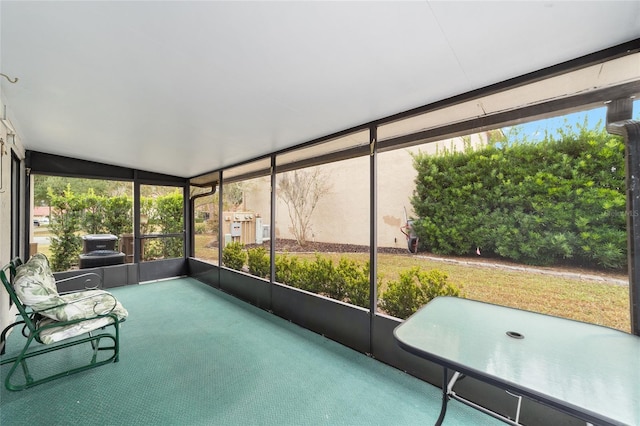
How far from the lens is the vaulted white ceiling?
1211 mm

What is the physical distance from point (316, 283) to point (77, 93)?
10.4ft

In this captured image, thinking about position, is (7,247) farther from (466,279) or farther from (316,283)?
(466,279)

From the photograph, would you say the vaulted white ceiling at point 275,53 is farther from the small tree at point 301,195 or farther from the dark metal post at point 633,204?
the small tree at point 301,195

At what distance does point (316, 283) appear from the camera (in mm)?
3646

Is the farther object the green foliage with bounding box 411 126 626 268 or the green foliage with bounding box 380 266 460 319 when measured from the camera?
the green foliage with bounding box 380 266 460 319

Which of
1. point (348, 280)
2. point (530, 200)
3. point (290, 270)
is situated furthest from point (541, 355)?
point (290, 270)

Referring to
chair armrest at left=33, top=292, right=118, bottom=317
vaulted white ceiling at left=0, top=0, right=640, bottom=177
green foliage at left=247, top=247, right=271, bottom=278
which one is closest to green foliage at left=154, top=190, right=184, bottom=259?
green foliage at left=247, top=247, right=271, bottom=278

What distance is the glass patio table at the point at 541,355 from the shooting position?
0.88 m

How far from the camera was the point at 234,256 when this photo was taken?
5.15 meters

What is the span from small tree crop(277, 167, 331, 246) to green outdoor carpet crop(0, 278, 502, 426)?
1651 millimetres

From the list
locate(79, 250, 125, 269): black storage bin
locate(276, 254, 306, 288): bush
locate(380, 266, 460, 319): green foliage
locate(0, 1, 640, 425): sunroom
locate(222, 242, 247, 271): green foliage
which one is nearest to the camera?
locate(0, 1, 640, 425): sunroom

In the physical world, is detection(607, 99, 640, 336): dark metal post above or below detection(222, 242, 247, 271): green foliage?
above

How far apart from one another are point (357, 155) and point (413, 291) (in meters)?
1.58

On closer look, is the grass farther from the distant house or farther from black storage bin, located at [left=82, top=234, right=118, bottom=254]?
the distant house
